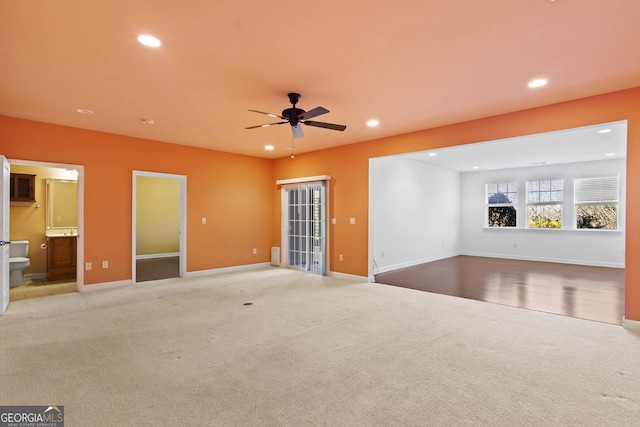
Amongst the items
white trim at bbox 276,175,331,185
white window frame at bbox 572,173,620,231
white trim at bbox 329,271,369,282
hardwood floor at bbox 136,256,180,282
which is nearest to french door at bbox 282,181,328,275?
white trim at bbox 276,175,331,185

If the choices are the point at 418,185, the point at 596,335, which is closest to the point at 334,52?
the point at 596,335

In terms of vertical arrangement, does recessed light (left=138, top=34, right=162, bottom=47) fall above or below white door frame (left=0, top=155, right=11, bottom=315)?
above

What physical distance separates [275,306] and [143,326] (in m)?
1.62

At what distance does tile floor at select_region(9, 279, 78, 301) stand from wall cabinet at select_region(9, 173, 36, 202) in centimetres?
157

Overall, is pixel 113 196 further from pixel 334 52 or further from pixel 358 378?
pixel 358 378

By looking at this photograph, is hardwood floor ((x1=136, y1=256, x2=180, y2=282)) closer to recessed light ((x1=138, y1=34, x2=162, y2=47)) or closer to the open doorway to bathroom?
the open doorway to bathroom

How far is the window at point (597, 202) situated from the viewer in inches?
314

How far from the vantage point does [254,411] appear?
6.86 feet

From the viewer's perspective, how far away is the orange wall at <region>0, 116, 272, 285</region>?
5.00 m

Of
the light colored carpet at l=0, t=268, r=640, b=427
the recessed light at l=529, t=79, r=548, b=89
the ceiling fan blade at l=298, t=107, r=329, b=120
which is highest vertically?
the recessed light at l=529, t=79, r=548, b=89

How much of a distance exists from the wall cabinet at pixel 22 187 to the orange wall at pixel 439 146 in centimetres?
482

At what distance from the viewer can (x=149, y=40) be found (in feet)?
8.68

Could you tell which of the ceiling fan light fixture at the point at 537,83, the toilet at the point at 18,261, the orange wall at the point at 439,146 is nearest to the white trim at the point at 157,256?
the toilet at the point at 18,261

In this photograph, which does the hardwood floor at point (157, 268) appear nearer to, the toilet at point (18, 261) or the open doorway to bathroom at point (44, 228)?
the open doorway to bathroom at point (44, 228)
